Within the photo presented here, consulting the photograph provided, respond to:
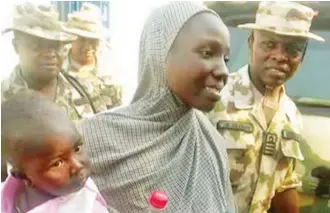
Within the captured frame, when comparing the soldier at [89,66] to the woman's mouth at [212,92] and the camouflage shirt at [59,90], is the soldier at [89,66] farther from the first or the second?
the woman's mouth at [212,92]

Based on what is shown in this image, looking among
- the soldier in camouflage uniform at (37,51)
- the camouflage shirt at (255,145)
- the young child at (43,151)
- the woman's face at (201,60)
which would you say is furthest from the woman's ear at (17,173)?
the camouflage shirt at (255,145)

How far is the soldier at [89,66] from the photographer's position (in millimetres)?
853

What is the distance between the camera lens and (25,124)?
62 cm

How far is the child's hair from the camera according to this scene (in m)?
0.62

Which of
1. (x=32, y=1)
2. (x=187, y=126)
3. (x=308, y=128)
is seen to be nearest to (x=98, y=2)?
(x=32, y=1)

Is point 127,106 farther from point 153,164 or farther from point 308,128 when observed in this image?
point 308,128

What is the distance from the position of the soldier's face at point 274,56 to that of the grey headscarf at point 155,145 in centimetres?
15

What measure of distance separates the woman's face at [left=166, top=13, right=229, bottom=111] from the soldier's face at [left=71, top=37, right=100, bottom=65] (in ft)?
0.52

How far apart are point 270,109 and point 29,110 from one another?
0.45 m

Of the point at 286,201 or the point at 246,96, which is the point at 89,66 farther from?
the point at 286,201

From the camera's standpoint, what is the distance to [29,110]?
624mm

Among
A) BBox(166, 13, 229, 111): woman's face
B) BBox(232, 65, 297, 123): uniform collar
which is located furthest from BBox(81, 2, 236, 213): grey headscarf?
BBox(232, 65, 297, 123): uniform collar

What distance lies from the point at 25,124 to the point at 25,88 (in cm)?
16

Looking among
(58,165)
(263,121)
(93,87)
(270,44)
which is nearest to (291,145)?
(263,121)
